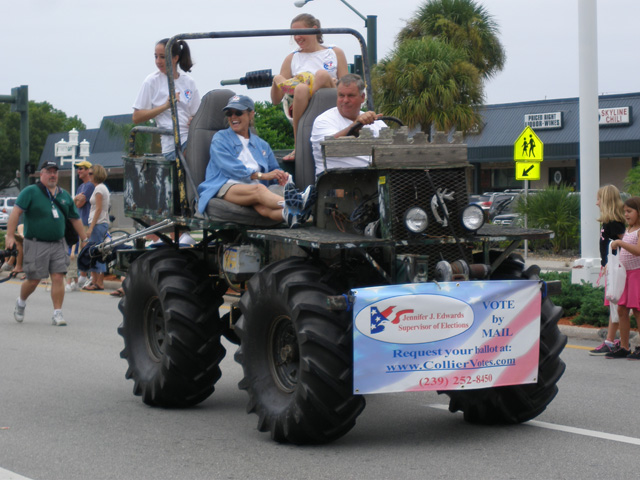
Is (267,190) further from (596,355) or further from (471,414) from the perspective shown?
(596,355)

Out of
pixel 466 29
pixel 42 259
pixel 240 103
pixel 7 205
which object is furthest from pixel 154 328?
pixel 7 205

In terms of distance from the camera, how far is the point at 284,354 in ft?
22.4

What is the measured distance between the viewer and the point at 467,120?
34.1 meters

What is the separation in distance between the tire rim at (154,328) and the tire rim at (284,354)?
5.56ft

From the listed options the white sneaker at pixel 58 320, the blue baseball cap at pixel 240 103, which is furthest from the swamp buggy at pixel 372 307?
the white sneaker at pixel 58 320

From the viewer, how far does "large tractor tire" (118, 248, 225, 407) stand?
7684mm

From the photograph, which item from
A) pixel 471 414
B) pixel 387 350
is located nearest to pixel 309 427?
pixel 387 350

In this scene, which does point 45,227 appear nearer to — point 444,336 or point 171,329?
point 171,329

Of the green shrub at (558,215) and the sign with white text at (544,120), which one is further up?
the sign with white text at (544,120)

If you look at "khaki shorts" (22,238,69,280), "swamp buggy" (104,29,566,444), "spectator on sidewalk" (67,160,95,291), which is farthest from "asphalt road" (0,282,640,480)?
"spectator on sidewalk" (67,160,95,291)

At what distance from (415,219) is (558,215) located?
69.7 ft

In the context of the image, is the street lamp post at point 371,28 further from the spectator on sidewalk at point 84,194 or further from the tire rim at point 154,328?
the tire rim at point 154,328

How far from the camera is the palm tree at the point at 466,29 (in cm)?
3894

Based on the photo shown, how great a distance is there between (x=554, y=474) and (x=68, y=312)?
35.6 feet
